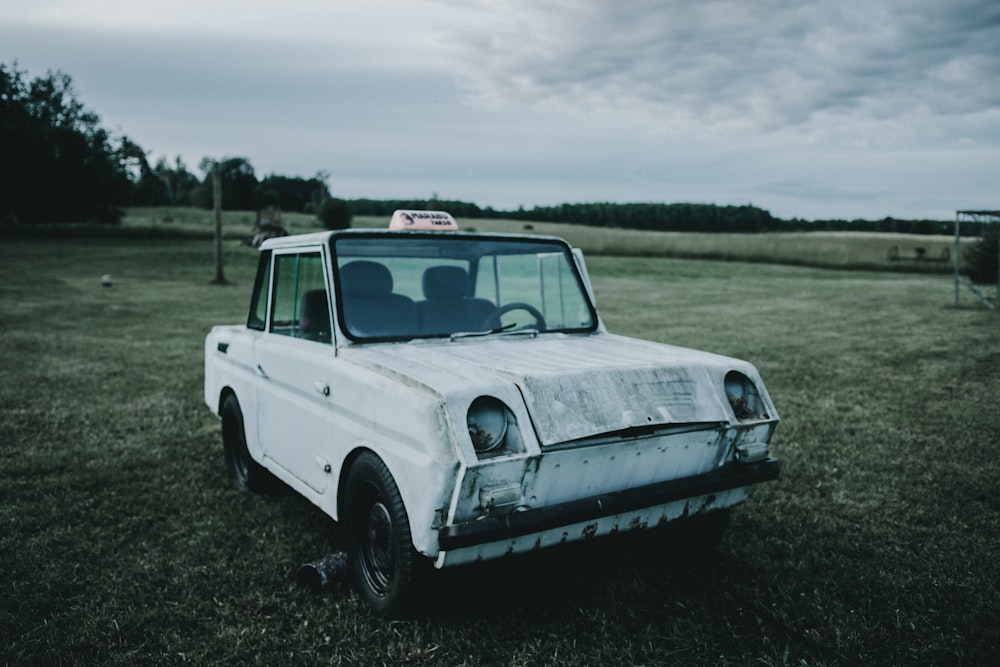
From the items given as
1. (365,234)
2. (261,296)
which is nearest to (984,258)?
(261,296)

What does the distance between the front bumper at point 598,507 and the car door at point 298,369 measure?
109 cm

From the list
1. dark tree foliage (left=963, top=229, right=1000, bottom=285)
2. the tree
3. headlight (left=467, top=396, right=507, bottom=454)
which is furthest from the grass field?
headlight (left=467, top=396, right=507, bottom=454)

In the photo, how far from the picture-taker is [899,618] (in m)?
3.31

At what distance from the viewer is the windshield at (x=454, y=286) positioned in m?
3.86

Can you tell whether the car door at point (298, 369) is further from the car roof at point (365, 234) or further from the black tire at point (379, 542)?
the black tire at point (379, 542)

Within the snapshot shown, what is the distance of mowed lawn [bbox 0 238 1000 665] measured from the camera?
10.1ft

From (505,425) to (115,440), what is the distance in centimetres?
493

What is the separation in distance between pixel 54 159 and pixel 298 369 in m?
52.1

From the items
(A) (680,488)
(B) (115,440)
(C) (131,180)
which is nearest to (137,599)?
(A) (680,488)

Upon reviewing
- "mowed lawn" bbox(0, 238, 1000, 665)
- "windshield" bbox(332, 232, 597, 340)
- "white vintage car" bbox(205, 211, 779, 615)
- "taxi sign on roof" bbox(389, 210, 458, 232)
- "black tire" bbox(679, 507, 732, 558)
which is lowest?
"mowed lawn" bbox(0, 238, 1000, 665)

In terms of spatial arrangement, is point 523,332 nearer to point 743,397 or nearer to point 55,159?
point 743,397

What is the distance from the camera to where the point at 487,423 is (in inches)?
113

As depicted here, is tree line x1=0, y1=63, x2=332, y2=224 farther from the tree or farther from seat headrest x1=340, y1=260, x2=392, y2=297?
seat headrest x1=340, y1=260, x2=392, y2=297

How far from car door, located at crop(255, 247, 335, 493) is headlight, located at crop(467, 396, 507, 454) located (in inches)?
37.6
